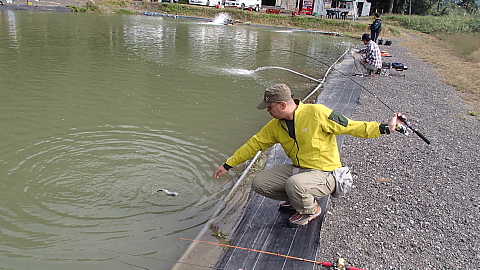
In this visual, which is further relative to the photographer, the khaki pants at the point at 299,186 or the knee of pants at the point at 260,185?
the knee of pants at the point at 260,185

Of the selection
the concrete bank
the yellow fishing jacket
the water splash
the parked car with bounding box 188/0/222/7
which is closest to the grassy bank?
the water splash

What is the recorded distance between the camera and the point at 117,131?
6855 mm

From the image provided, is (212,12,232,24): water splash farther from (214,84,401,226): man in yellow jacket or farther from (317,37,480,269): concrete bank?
(214,84,401,226): man in yellow jacket

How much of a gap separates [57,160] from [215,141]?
2635 mm

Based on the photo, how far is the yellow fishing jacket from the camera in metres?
3.44

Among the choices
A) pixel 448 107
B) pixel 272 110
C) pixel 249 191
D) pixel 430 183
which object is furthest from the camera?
pixel 448 107

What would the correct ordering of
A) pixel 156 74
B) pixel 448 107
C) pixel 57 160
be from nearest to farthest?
pixel 57 160
pixel 448 107
pixel 156 74

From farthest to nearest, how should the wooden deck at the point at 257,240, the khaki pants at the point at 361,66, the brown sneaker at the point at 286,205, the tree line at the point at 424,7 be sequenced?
1. the tree line at the point at 424,7
2. the khaki pants at the point at 361,66
3. the brown sneaker at the point at 286,205
4. the wooden deck at the point at 257,240

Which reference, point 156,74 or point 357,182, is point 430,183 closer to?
point 357,182

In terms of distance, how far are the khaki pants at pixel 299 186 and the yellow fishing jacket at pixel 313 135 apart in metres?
0.11

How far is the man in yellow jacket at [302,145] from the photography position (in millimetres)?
3463

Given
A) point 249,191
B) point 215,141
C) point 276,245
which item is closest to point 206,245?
point 276,245

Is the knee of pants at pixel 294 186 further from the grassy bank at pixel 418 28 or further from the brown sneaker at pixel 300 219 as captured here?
the grassy bank at pixel 418 28

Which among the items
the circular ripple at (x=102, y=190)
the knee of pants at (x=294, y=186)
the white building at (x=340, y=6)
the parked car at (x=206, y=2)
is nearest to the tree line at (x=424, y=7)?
the white building at (x=340, y=6)
